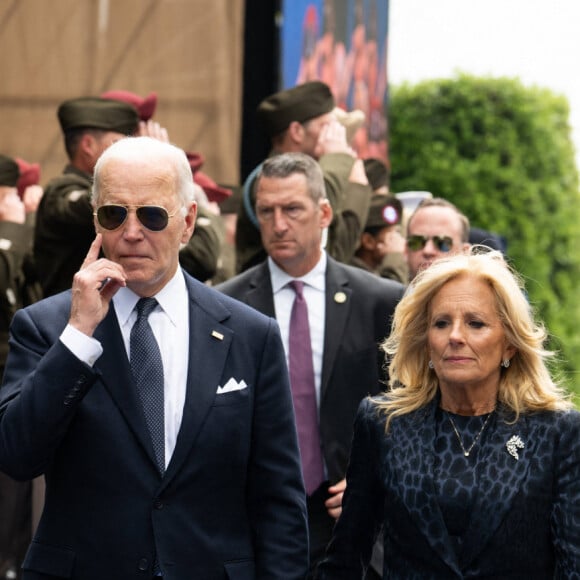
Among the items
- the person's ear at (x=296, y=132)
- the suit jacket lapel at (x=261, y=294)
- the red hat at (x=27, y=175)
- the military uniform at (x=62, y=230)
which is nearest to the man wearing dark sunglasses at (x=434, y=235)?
the person's ear at (x=296, y=132)

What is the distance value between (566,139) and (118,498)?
70.8 feet

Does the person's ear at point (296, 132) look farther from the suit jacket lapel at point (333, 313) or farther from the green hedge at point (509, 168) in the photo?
the green hedge at point (509, 168)

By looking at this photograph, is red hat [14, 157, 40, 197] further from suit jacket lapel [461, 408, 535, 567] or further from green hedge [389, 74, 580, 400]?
green hedge [389, 74, 580, 400]

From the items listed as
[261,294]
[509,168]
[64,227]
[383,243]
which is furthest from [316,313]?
[509,168]

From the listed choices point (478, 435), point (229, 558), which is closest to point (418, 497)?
point (478, 435)

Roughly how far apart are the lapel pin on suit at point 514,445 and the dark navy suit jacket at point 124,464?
26.8 inches

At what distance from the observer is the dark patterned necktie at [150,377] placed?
4395 millimetres

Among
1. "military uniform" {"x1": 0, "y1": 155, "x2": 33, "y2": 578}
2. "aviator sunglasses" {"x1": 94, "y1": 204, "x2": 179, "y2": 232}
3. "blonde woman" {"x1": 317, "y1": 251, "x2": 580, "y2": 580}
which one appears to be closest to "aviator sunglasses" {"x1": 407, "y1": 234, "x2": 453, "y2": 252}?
"military uniform" {"x1": 0, "y1": 155, "x2": 33, "y2": 578}

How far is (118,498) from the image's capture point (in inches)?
171

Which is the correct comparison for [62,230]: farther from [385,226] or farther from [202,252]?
[385,226]

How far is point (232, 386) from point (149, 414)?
28 centimetres

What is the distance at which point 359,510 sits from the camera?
189 inches

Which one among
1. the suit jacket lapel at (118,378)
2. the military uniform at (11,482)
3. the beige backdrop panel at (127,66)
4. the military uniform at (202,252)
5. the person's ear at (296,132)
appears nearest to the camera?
the suit jacket lapel at (118,378)

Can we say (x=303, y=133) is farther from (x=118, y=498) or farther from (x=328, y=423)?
(x=118, y=498)
